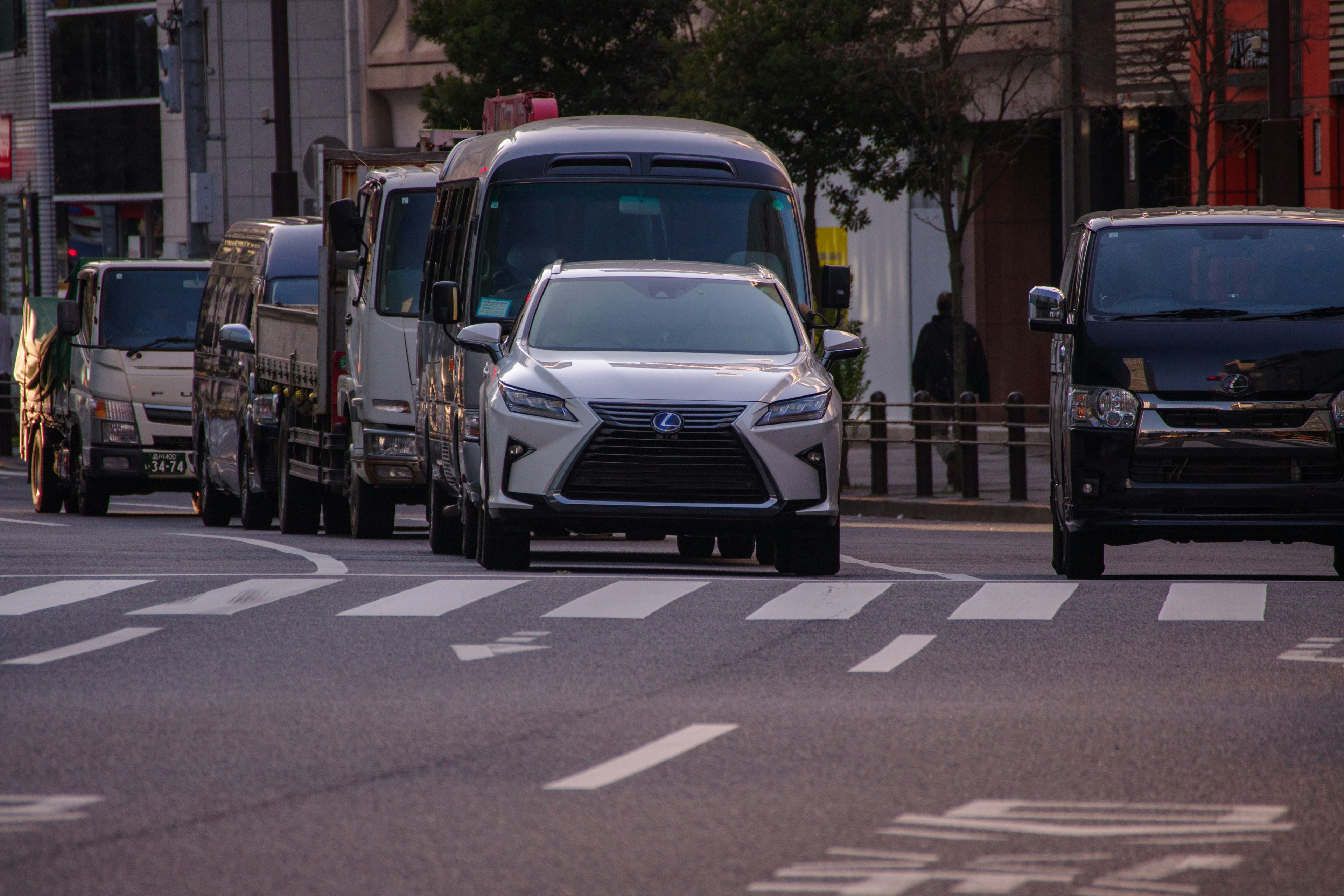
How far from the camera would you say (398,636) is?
403 inches

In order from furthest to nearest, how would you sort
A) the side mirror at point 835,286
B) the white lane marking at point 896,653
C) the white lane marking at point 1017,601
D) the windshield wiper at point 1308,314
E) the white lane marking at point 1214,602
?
the side mirror at point 835,286 → the windshield wiper at point 1308,314 → the white lane marking at point 1017,601 → the white lane marking at point 1214,602 → the white lane marking at point 896,653

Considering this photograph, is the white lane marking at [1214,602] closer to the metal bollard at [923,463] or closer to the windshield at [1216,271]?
the windshield at [1216,271]

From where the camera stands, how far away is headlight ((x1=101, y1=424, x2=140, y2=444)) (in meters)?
24.0

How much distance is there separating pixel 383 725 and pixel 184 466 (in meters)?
16.6

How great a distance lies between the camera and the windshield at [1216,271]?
13.2m

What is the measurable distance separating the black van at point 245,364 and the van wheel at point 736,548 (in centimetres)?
496

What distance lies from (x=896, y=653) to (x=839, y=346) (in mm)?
4397

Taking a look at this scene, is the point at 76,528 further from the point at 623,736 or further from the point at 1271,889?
Answer: the point at 1271,889

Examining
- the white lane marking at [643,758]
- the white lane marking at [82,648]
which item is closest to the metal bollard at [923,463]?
the white lane marking at [82,648]

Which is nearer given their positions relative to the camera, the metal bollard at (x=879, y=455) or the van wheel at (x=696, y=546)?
the van wheel at (x=696, y=546)

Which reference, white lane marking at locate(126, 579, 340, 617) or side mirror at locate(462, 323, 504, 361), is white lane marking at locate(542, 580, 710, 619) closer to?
white lane marking at locate(126, 579, 340, 617)

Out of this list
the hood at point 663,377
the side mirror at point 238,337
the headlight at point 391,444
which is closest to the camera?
the hood at point 663,377

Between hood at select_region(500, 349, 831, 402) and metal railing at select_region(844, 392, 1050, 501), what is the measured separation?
9.07 metres

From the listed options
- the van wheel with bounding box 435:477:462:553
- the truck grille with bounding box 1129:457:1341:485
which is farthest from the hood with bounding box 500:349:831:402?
the van wheel with bounding box 435:477:462:553
